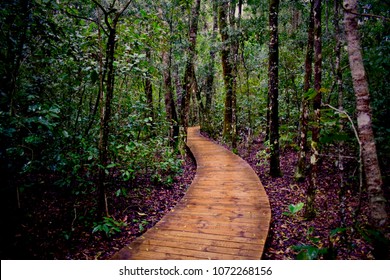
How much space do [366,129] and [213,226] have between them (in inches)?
104

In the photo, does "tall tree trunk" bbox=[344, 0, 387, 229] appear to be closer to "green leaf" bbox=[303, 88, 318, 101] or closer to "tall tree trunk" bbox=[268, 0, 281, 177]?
"green leaf" bbox=[303, 88, 318, 101]

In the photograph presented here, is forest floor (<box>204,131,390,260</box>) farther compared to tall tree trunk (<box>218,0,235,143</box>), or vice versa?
tall tree trunk (<box>218,0,235,143</box>)

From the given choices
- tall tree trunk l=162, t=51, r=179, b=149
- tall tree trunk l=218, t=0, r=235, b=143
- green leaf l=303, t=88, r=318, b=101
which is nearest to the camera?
green leaf l=303, t=88, r=318, b=101

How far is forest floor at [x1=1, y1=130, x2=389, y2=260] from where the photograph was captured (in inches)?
129

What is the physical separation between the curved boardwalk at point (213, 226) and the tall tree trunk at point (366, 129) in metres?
1.55

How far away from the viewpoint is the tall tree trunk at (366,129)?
2461 mm

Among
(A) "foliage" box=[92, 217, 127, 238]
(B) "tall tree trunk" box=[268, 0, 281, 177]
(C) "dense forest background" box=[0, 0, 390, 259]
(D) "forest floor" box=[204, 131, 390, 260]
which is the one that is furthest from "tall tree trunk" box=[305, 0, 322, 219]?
(A) "foliage" box=[92, 217, 127, 238]

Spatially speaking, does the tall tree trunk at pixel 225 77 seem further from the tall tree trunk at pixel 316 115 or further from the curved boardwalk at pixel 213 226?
the tall tree trunk at pixel 316 115

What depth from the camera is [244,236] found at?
369cm

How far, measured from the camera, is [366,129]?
254 cm

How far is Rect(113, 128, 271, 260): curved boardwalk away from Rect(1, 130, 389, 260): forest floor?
32 cm

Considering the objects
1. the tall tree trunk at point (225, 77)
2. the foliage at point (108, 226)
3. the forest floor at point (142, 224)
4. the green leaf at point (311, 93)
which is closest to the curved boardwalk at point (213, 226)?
the forest floor at point (142, 224)

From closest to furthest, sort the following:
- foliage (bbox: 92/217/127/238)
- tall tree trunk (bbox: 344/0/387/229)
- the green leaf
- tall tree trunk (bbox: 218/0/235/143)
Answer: tall tree trunk (bbox: 344/0/387/229) → the green leaf → foliage (bbox: 92/217/127/238) → tall tree trunk (bbox: 218/0/235/143)

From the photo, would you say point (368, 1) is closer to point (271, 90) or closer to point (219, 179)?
point (271, 90)
